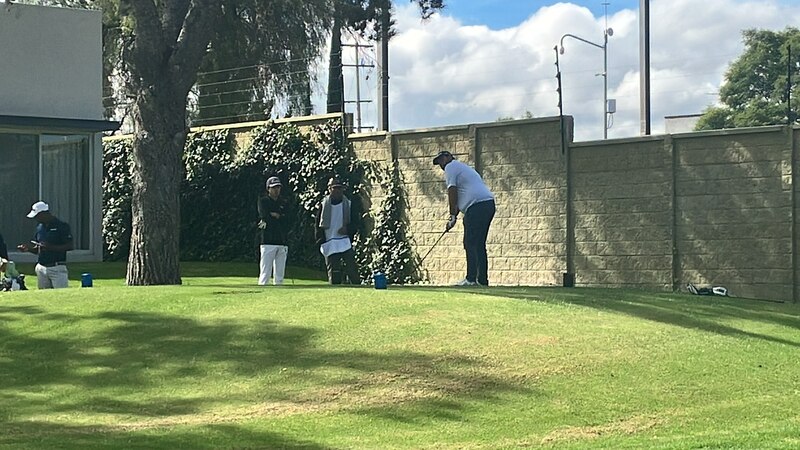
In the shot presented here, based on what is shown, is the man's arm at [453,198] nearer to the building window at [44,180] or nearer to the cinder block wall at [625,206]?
the cinder block wall at [625,206]

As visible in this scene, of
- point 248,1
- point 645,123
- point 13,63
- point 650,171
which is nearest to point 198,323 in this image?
point 650,171

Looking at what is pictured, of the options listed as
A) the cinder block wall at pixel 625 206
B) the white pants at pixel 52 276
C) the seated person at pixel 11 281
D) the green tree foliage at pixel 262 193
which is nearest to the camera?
the white pants at pixel 52 276

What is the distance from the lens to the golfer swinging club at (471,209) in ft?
46.5

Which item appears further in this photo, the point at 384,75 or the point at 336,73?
the point at 336,73

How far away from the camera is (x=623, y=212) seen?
16906mm

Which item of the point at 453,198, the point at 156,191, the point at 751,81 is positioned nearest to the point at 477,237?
the point at 453,198

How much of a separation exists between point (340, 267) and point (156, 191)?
2877 mm

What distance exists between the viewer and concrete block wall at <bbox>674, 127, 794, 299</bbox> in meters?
15.3

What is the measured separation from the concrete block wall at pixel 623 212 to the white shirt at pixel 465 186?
136 inches

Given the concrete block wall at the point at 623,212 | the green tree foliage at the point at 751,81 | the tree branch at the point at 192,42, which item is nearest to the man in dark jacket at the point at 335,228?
the tree branch at the point at 192,42

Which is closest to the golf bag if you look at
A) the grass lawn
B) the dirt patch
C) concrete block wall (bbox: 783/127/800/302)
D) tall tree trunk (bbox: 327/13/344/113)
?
concrete block wall (bbox: 783/127/800/302)

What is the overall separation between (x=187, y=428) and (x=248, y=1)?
22.7 metres

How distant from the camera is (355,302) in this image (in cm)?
1082

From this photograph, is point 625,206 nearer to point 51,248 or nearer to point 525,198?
point 525,198
